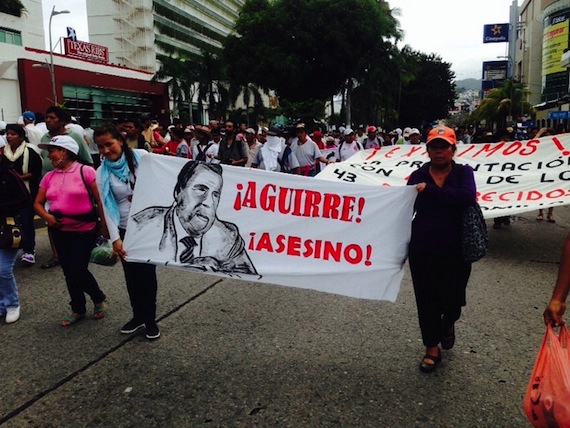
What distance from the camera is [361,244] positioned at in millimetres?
3723

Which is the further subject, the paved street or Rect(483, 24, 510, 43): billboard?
Rect(483, 24, 510, 43): billboard

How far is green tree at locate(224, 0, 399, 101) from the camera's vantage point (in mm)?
33500

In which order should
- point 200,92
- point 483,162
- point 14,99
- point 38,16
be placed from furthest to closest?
1. point 200,92
2. point 38,16
3. point 14,99
4. point 483,162

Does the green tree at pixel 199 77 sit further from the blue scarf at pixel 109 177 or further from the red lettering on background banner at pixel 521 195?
the blue scarf at pixel 109 177

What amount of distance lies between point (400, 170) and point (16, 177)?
5.66 metres

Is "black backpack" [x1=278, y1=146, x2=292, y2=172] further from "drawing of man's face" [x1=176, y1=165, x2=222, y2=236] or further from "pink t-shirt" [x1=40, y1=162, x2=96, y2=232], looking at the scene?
"drawing of man's face" [x1=176, y1=165, x2=222, y2=236]

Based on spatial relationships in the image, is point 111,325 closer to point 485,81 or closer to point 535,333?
point 535,333

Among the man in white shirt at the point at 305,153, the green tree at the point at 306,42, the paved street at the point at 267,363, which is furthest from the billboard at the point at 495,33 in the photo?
the paved street at the point at 267,363

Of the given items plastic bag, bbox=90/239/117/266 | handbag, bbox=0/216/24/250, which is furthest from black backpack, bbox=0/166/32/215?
plastic bag, bbox=90/239/117/266

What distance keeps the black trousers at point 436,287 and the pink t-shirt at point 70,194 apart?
263 centimetres

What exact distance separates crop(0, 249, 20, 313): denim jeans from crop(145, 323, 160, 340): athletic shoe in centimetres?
139

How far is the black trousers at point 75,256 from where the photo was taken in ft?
14.4

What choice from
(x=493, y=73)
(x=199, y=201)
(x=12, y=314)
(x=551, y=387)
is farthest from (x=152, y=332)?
(x=493, y=73)

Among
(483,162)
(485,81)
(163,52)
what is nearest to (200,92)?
(163,52)
